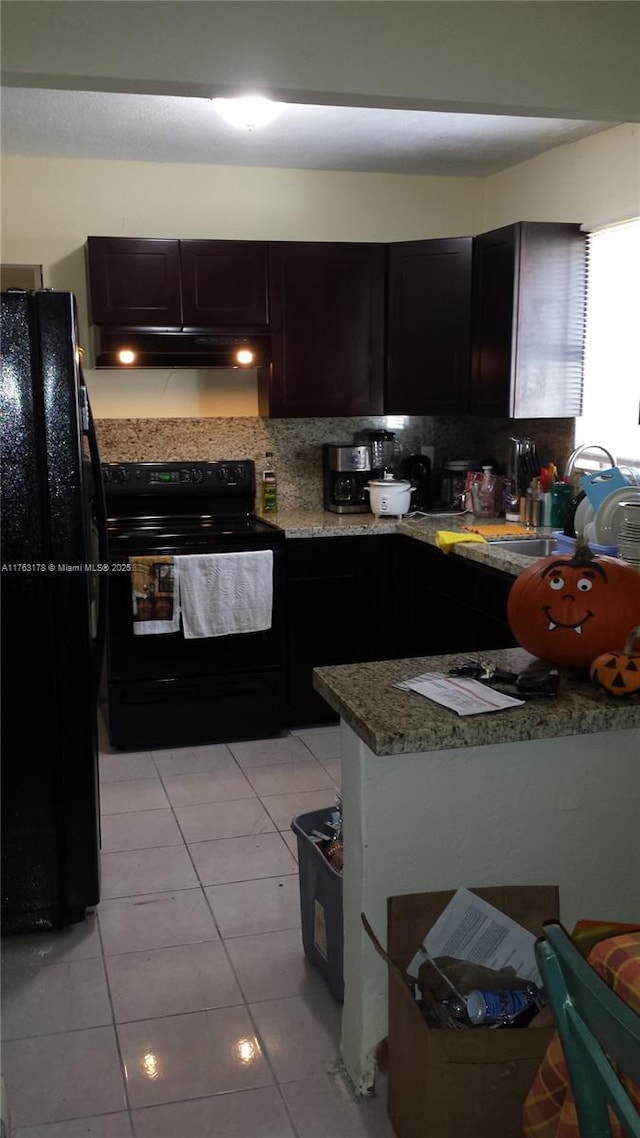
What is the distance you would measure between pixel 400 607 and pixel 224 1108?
2631 millimetres

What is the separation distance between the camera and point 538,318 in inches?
162

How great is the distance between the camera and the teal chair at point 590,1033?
997mm

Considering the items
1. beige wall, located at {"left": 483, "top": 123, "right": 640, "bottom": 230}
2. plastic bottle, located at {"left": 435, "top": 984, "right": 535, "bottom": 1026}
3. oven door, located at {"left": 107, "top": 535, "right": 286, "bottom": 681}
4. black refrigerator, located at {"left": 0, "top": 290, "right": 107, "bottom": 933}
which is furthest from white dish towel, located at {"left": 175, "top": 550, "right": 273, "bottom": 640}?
plastic bottle, located at {"left": 435, "top": 984, "right": 535, "bottom": 1026}

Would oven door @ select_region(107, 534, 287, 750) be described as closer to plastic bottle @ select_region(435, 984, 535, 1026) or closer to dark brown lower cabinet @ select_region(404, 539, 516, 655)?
dark brown lower cabinet @ select_region(404, 539, 516, 655)

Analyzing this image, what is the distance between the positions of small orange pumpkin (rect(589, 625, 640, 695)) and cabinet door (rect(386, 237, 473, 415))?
108 inches

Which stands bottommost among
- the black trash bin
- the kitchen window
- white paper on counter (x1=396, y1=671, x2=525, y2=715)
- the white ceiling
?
the black trash bin

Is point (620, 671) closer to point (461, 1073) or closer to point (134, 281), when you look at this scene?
point (461, 1073)

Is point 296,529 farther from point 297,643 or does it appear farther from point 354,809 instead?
point 354,809

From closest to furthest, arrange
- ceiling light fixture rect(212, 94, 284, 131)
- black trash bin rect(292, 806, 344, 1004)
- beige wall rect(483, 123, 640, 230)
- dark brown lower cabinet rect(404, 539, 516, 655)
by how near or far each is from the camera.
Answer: black trash bin rect(292, 806, 344, 1004), ceiling light fixture rect(212, 94, 284, 131), dark brown lower cabinet rect(404, 539, 516, 655), beige wall rect(483, 123, 640, 230)

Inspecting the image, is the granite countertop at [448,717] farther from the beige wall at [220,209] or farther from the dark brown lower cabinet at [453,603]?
the beige wall at [220,209]

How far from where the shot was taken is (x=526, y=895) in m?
1.94

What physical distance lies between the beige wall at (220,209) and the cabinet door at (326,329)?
32 centimetres

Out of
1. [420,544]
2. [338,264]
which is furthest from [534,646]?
[338,264]

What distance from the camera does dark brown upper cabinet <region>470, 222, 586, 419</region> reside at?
4.07m
